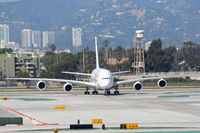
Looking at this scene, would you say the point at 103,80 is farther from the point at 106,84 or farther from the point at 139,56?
the point at 139,56

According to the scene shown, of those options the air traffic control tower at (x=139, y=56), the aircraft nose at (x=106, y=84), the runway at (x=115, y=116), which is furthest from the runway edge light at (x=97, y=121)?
the air traffic control tower at (x=139, y=56)

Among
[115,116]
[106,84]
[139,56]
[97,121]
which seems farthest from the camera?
[139,56]

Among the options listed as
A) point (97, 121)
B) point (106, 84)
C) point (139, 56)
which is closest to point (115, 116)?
point (97, 121)

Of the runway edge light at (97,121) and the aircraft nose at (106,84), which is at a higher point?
the aircraft nose at (106,84)

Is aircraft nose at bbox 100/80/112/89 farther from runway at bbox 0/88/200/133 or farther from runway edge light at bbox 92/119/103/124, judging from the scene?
runway edge light at bbox 92/119/103/124

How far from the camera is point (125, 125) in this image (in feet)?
124

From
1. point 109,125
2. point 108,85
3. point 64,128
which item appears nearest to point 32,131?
→ point 64,128

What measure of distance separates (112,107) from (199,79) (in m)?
85.8

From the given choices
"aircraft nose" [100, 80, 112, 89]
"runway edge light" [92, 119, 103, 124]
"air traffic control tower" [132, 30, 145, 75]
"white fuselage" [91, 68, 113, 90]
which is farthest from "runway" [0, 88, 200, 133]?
"air traffic control tower" [132, 30, 145, 75]

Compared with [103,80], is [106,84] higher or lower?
lower

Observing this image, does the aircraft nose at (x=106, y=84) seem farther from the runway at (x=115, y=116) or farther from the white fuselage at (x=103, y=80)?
the runway at (x=115, y=116)

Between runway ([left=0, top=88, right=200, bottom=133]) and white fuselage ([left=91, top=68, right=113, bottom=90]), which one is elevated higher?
white fuselage ([left=91, top=68, right=113, bottom=90])

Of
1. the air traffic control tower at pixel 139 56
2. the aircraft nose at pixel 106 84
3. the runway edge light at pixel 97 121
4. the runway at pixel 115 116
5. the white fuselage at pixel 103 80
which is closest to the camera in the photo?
the runway at pixel 115 116

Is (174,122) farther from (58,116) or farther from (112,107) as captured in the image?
(112,107)
